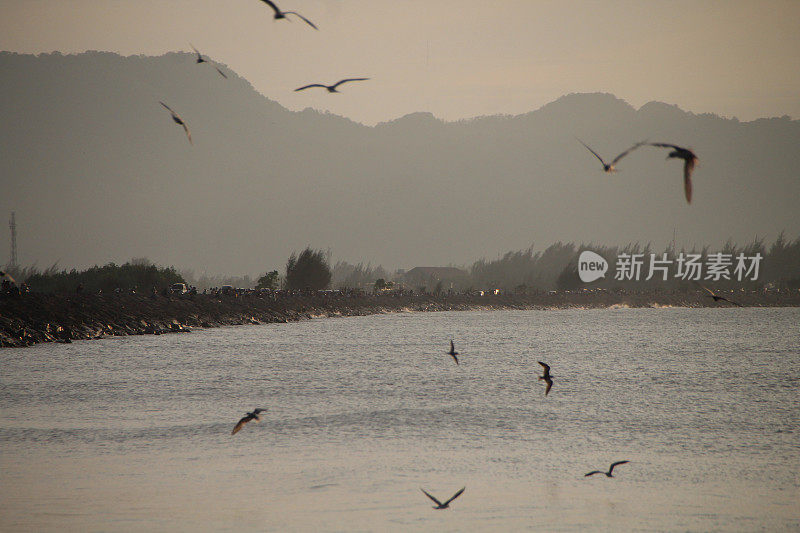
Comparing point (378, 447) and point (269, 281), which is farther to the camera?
point (269, 281)

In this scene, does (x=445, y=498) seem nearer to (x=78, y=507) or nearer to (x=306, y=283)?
(x=78, y=507)

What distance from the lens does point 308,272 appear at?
157 meters

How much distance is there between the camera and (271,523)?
15.1 meters

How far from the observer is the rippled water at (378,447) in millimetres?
15906

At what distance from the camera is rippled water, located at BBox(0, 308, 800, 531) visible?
1591 centimetres

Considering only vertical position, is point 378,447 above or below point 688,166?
below

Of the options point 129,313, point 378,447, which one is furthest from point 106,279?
point 378,447

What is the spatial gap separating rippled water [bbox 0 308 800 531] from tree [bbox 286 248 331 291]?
A: 347 ft

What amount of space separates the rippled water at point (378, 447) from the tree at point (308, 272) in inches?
4166

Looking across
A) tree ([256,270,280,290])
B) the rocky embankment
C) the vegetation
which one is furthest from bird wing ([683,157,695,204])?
tree ([256,270,280,290])

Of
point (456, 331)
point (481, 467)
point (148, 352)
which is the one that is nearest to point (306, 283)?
point (456, 331)

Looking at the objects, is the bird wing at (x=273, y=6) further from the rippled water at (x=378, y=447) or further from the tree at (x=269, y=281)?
A: the tree at (x=269, y=281)

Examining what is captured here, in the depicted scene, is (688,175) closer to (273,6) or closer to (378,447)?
(273,6)

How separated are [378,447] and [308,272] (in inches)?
5343
